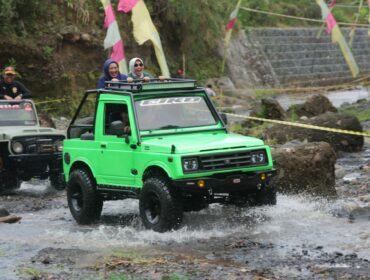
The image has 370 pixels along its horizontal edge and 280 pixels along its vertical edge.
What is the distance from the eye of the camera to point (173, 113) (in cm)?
1152

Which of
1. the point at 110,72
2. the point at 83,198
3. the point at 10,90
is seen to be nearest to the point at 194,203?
the point at 83,198

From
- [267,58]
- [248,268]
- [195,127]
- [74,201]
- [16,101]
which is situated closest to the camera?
[248,268]

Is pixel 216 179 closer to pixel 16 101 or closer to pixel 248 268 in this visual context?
pixel 248 268

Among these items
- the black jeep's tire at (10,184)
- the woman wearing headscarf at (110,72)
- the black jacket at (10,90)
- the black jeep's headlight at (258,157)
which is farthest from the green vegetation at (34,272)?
→ the black jacket at (10,90)

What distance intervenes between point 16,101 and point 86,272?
319 inches

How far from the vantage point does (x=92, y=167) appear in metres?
11.9

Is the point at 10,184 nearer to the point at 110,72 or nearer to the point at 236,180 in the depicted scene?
the point at 110,72

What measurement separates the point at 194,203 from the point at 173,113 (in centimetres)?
142

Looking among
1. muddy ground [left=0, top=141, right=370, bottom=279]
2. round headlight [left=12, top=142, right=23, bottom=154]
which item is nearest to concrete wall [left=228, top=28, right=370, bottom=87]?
round headlight [left=12, top=142, right=23, bottom=154]

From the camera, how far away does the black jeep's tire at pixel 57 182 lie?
15.6 m

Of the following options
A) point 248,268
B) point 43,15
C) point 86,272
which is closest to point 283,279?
point 248,268

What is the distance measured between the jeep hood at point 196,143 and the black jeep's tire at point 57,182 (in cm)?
487

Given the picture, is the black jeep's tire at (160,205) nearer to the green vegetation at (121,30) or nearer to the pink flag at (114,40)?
the pink flag at (114,40)

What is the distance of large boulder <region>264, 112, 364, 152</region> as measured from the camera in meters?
18.5
